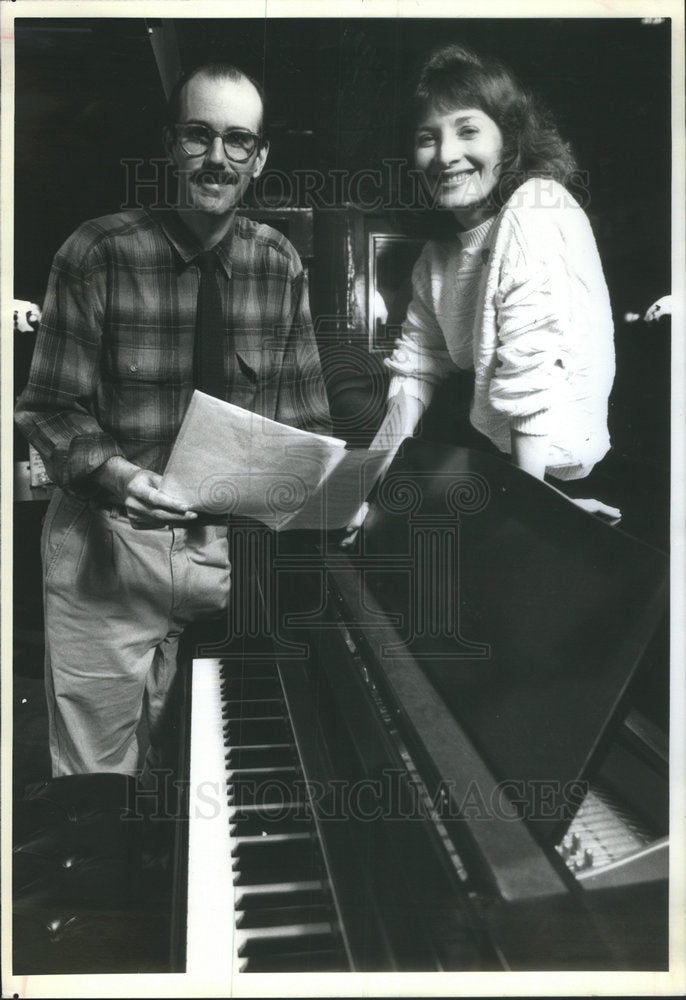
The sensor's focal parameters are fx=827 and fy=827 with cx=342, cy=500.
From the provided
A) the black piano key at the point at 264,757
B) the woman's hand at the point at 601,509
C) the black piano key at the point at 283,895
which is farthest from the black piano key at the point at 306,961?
the woman's hand at the point at 601,509

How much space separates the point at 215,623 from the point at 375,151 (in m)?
1.19

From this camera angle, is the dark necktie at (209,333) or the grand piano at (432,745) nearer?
the grand piano at (432,745)

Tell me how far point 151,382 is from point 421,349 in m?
0.64

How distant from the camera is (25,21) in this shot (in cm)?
203

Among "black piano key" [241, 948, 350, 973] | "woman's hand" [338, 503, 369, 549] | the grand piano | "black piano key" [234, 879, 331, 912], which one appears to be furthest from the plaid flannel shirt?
"black piano key" [241, 948, 350, 973]

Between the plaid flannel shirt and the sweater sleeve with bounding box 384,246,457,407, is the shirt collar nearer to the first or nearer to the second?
the plaid flannel shirt

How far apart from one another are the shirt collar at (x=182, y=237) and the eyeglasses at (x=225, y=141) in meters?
0.14

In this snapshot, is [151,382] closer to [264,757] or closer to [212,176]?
[212,176]

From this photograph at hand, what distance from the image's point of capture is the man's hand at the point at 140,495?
1.96 meters

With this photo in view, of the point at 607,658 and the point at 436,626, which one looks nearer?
the point at 607,658

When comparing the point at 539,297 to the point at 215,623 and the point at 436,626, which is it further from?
the point at 215,623

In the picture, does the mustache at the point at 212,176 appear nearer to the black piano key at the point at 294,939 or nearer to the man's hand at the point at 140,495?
the man's hand at the point at 140,495

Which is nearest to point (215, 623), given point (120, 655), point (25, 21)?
point (120, 655)

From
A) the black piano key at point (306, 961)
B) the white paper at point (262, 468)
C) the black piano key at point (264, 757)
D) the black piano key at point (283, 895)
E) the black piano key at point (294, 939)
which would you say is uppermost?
the white paper at point (262, 468)
